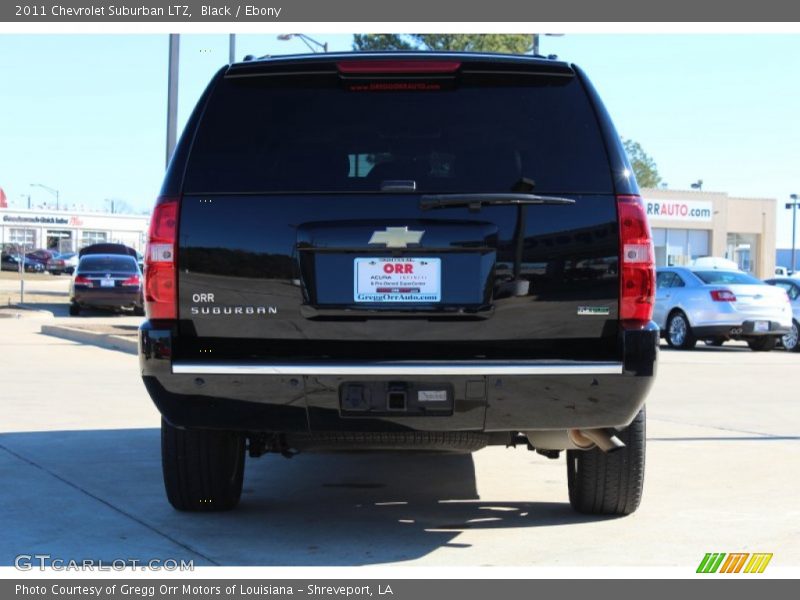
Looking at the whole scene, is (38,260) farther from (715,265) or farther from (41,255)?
(715,265)

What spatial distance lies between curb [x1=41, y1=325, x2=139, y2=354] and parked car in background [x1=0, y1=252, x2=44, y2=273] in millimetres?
50572

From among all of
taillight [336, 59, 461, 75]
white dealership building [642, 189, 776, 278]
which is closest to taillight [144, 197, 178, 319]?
taillight [336, 59, 461, 75]

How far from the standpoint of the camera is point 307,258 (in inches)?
193

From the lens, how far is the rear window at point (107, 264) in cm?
2756

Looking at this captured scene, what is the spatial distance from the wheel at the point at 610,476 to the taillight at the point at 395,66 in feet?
6.31

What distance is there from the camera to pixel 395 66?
5.08 metres

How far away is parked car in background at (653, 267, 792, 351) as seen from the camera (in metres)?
20.4

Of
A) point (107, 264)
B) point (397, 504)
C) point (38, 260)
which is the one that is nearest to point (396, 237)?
point (397, 504)

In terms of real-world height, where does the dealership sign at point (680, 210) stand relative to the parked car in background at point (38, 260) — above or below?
above

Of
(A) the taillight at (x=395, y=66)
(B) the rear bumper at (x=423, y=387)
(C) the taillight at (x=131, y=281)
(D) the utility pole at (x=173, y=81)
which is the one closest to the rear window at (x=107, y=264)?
(C) the taillight at (x=131, y=281)

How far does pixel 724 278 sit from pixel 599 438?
1653cm

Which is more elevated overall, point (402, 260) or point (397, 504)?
point (402, 260)

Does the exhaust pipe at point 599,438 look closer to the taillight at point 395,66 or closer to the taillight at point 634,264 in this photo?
the taillight at point 634,264
